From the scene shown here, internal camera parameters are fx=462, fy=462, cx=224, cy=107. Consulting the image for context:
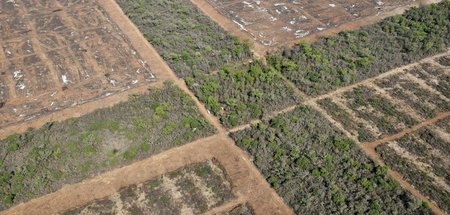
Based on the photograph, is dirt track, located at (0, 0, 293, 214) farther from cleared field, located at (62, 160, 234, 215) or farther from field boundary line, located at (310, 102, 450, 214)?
field boundary line, located at (310, 102, 450, 214)

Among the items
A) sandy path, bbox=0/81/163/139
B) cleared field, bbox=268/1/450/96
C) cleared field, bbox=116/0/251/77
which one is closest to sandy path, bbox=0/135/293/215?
sandy path, bbox=0/81/163/139

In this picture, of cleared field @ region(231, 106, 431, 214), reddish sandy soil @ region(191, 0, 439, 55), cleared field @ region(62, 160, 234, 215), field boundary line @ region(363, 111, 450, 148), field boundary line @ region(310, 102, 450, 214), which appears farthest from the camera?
reddish sandy soil @ region(191, 0, 439, 55)

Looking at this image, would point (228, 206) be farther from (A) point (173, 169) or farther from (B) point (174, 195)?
(A) point (173, 169)

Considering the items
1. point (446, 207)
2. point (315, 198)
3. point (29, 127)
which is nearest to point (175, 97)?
point (29, 127)

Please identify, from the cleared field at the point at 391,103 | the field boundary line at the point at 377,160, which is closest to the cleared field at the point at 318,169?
the field boundary line at the point at 377,160

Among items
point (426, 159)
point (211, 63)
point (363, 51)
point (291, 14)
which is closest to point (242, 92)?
point (211, 63)
